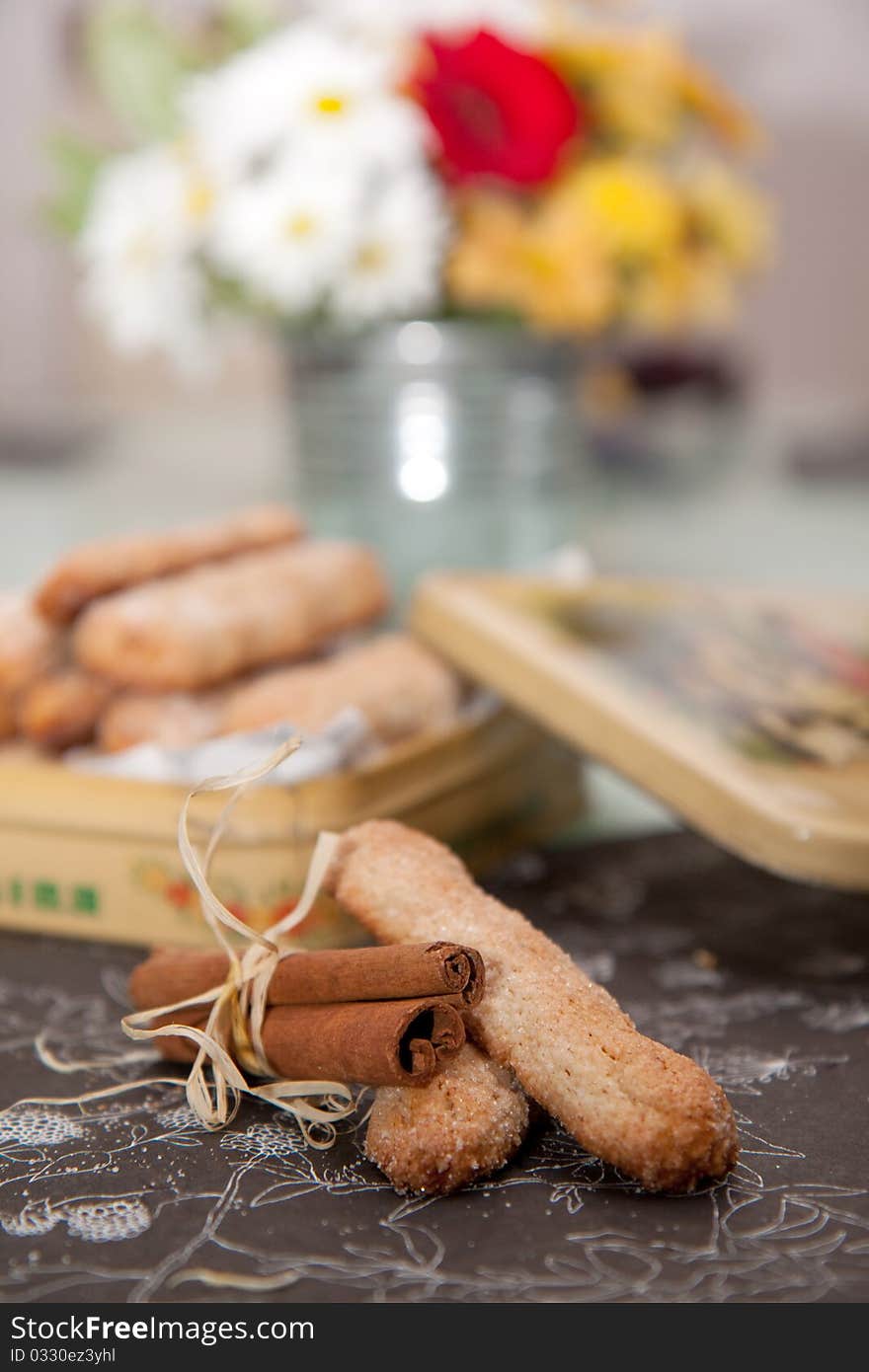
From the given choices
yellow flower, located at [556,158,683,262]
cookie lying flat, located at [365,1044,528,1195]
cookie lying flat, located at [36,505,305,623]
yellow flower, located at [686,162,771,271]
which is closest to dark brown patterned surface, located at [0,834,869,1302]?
cookie lying flat, located at [365,1044,528,1195]

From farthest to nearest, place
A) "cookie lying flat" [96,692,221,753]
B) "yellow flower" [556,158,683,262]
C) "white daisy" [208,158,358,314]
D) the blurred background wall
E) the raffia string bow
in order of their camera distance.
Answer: the blurred background wall, "yellow flower" [556,158,683,262], "white daisy" [208,158,358,314], "cookie lying flat" [96,692,221,753], the raffia string bow

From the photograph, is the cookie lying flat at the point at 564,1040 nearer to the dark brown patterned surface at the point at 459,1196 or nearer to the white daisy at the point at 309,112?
the dark brown patterned surface at the point at 459,1196

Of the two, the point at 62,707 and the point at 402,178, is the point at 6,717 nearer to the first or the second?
the point at 62,707

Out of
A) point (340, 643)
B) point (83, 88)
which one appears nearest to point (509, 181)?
point (340, 643)

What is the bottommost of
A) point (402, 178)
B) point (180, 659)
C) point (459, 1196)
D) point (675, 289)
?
point (459, 1196)

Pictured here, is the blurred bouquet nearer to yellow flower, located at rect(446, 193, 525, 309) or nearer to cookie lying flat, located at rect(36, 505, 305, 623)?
yellow flower, located at rect(446, 193, 525, 309)

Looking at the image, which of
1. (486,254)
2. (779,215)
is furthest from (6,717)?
(779,215)
